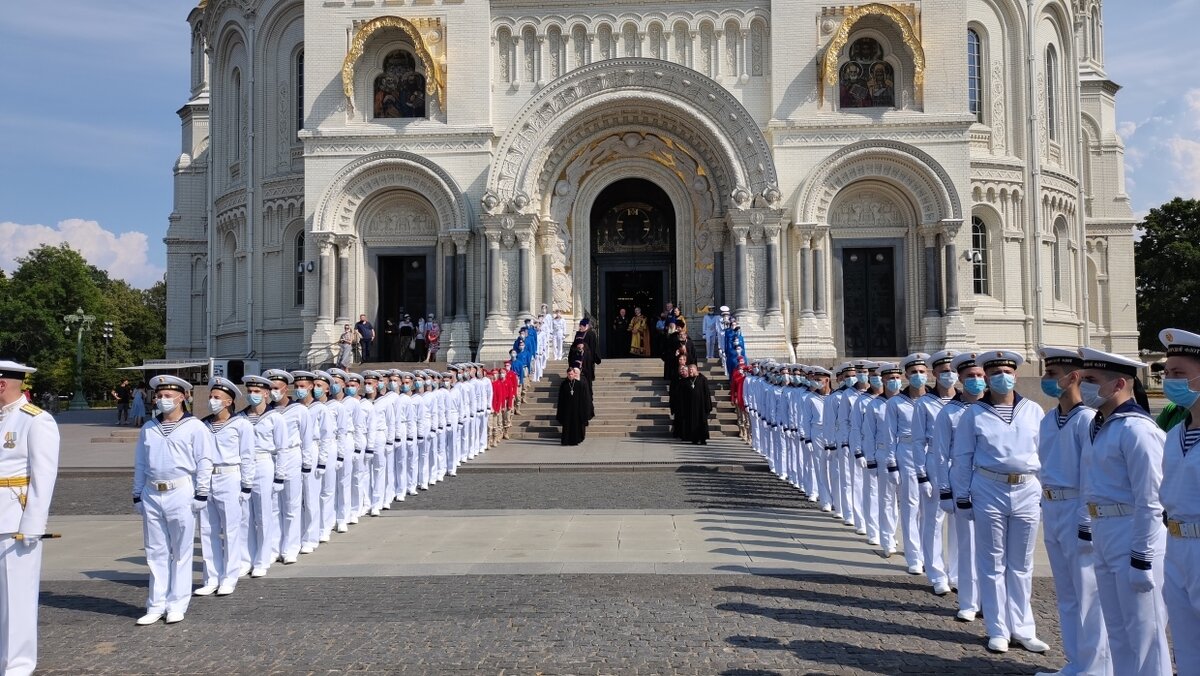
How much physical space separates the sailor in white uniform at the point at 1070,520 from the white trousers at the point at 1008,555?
77 centimetres

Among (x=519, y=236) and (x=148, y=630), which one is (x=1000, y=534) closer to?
(x=148, y=630)

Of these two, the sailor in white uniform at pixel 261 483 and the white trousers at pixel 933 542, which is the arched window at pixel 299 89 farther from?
the white trousers at pixel 933 542

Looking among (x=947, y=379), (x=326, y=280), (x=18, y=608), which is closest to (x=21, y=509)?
(x=18, y=608)

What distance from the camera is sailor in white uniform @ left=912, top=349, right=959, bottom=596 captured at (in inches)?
353

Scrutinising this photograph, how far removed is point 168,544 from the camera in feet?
28.0

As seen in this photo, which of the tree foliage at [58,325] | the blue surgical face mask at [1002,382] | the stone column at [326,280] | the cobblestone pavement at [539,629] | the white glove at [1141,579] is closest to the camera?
the white glove at [1141,579]

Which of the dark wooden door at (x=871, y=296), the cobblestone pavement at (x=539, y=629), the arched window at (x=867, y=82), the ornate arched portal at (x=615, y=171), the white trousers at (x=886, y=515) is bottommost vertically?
the cobblestone pavement at (x=539, y=629)

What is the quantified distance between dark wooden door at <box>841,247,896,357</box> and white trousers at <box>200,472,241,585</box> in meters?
23.3

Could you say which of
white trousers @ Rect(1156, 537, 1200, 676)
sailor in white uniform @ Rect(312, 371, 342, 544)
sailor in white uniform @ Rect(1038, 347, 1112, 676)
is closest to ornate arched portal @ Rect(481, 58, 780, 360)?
sailor in white uniform @ Rect(312, 371, 342, 544)

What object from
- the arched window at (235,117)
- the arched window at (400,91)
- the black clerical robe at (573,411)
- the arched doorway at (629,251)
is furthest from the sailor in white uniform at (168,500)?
the arched window at (235,117)

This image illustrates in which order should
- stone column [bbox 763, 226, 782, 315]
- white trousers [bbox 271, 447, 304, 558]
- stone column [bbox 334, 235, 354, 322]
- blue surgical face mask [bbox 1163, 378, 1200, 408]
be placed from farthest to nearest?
stone column [bbox 334, 235, 354, 322]
stone column [bbox 763, 226, 782, 315]
white trousers [bbox 271, 447, 304, 558]
blue surgical face mask [bbox 1163, 378, 1200, 408]

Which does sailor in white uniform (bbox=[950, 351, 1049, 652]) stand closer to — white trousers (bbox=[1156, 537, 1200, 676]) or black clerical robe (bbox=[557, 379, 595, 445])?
white trousers (bbox=[1156, 537, 1200, 676])

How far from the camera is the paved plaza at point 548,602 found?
7000 millimetres

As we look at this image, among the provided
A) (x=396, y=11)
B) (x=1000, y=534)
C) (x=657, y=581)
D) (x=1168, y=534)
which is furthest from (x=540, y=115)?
(x=1168, y=534)
